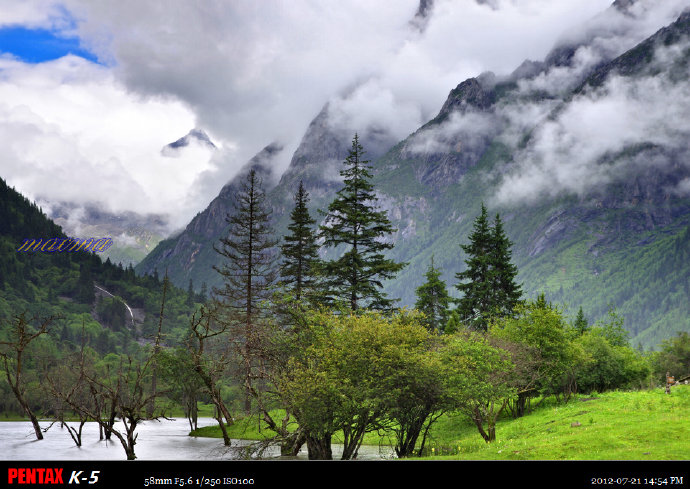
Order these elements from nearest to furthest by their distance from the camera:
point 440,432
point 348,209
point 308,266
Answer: point 440,432, point 348,209, point 308,266

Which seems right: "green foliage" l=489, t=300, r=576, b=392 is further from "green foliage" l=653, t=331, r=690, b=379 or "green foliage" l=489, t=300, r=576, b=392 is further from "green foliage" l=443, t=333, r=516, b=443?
"green foliage" l=653, t=331, r=690, b=379

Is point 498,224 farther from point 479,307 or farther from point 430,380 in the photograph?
point 430,380

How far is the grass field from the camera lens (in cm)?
2931

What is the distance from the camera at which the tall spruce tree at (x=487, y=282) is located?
294 feet

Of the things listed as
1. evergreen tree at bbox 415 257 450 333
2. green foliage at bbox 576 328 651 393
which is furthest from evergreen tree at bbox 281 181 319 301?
green foliage at bbox 576 328 651 393

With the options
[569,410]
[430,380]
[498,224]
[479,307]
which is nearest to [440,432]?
Answer: [569,410]

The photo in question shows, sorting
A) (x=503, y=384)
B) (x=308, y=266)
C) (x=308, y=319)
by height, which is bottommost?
(x=503, y=384)

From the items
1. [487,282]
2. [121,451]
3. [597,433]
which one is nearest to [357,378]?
[597,433]

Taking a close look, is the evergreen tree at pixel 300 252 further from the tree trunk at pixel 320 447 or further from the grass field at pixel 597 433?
the tree trunk at pixel 320 447

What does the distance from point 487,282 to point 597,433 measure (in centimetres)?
5618

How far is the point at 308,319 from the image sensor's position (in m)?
44.1

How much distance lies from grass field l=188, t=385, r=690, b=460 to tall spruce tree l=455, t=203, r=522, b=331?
31278 millimetres
